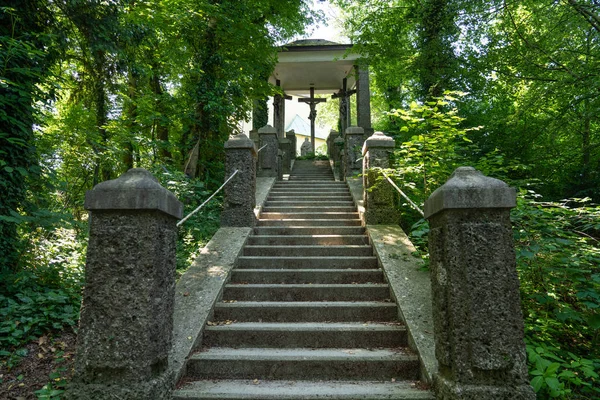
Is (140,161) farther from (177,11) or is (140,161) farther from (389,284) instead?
(389,284)

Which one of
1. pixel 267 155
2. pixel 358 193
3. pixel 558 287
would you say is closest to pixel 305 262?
pixel 558 287

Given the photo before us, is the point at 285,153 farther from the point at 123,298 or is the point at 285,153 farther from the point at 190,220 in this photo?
the point at 123,298

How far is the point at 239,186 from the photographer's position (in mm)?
5367

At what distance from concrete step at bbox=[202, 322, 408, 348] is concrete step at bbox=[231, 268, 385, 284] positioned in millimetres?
949

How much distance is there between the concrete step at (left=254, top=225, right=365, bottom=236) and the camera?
17.5ft

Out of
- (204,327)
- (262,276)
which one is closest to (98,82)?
(262,276)

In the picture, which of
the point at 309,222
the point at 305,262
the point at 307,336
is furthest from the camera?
the point at 309,222

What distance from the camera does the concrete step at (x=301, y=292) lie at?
3801mm

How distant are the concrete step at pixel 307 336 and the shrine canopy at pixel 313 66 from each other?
953cm

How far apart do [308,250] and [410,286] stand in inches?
62.5

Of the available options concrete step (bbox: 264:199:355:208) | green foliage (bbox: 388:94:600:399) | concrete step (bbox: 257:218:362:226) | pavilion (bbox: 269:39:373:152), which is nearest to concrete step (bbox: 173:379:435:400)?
green foliage (bbox: 388:94:600:399)

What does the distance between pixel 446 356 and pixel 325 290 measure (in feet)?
5.62

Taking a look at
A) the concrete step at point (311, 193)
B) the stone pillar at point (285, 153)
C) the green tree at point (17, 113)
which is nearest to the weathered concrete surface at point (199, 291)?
the green tree at point (17, 113)

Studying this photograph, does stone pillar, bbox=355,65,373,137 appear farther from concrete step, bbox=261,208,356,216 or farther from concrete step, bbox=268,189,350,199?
concrete step, bbox=261,208,356,216
